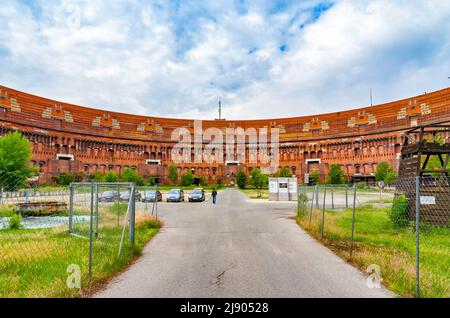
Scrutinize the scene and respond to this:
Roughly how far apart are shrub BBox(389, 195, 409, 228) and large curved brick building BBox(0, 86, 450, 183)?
6507cm

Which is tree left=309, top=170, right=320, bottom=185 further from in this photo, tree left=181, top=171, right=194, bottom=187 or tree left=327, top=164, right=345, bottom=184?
tree left=181, top=171, right=194, bottom=187

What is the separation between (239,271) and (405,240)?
269 inches

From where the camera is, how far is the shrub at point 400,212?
1234 centimetres

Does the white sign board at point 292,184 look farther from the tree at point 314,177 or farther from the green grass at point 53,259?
the tree at point 314,177

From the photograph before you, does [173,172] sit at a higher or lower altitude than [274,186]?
higher

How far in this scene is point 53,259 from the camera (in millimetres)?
7570

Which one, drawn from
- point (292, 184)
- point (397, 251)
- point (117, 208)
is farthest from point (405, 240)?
point (292, 184)

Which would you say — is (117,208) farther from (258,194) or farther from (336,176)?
(336,176)

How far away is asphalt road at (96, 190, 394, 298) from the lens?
17.7 ft

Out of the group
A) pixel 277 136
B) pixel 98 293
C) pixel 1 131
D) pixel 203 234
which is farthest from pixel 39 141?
pixel 98 293

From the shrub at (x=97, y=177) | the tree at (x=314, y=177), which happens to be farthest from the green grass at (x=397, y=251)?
the shrub at (x=97, y=177)

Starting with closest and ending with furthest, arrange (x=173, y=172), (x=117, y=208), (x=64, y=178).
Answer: (x=117, y=208) → (x=64, y=178) → (x=173, y=172)

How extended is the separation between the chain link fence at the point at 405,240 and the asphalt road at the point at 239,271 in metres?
0.53

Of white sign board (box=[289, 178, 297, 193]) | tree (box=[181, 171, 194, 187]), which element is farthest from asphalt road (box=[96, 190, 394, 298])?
tree (box=[181, 171, 194, 187])
